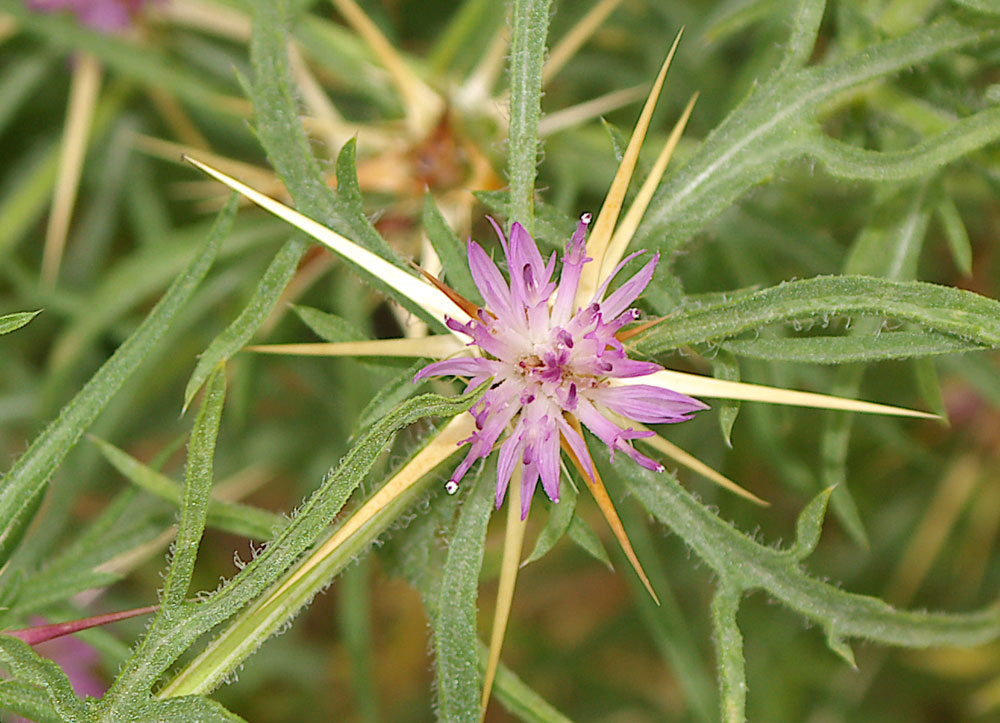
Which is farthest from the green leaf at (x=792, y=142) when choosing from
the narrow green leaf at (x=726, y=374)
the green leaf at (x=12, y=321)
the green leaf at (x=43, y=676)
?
the green leaf at (x=43, y=676)

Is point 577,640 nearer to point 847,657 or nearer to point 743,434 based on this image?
point 743,434

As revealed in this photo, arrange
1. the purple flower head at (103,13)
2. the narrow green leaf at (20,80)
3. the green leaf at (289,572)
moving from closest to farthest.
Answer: the green leaf at (289,572)
the purple flower head at (103,13)
the narrow green leaf at (20,80)

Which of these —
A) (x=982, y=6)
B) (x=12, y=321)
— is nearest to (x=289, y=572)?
(x=12, y=321)

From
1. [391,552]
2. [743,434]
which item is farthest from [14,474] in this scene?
[743,434]

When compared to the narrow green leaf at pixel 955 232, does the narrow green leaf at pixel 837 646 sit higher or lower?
lower

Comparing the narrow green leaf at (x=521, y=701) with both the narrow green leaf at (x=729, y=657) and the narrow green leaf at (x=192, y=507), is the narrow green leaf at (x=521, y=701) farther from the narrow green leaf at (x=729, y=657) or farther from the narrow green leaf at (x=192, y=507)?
the narrow green leaf at (x=192, y=507)

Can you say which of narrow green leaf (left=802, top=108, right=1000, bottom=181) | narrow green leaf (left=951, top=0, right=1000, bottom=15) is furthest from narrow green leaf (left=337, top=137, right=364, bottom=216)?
narrow green leaf (left=951, top=0, right=1000, bottom=15)

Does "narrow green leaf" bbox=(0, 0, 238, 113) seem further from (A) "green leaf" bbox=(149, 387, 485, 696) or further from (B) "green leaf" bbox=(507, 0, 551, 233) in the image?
(A) "green leaf" bbox=(149, 387, 485, 696)

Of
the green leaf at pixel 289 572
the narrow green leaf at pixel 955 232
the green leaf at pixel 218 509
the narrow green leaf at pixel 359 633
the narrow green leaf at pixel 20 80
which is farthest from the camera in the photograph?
the narrow green leaf at pixel 20 80
